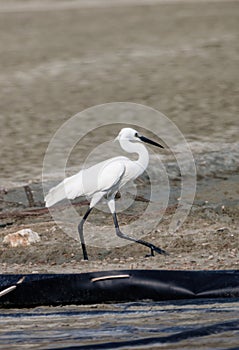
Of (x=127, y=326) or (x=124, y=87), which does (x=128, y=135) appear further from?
(x=124, y=87)

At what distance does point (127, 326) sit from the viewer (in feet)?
21.1

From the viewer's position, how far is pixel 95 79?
1580 cm

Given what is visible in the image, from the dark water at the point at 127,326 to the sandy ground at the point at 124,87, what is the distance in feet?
2.95

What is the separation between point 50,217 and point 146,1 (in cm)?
1593

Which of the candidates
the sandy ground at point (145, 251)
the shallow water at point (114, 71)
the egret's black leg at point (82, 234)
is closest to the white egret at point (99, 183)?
the egret's black leg at point (82, 234)

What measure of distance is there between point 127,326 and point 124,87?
29.8 feet

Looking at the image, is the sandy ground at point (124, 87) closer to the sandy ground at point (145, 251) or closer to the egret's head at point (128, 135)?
the sandy ground at point (145, 251)

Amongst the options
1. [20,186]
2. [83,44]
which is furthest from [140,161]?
[83,44]

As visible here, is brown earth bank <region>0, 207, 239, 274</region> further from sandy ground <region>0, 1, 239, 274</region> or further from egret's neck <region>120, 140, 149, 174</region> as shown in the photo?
egret's neck <region>120, 140, 149, 174</region>

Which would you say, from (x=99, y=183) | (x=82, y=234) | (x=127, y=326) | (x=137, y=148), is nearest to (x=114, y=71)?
(x=137, y=148)

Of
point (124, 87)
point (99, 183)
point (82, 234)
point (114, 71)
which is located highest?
point (114, 71)

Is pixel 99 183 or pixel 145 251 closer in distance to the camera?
pixel 145 251

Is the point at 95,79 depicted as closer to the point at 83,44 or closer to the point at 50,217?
the point at 83,44

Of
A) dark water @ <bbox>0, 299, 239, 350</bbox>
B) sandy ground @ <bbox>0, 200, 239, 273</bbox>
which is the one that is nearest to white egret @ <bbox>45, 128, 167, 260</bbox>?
sandy ground @ <bbox>0, 200, 239, 273</bbox>
